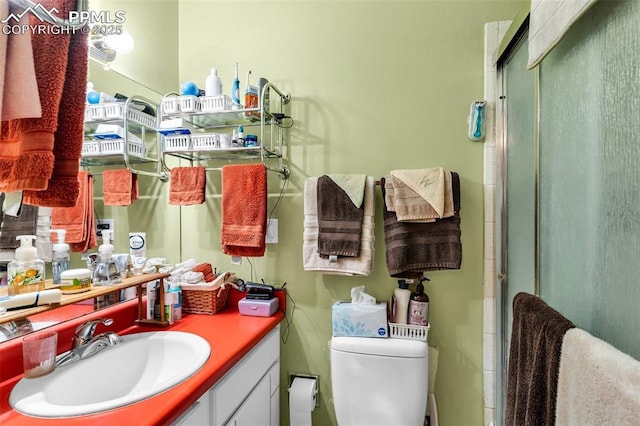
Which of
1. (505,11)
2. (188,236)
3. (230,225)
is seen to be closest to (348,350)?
(230,225)

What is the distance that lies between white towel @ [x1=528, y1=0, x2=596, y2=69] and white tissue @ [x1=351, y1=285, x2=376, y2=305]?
1070mm

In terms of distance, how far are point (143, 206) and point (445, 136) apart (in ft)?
4.84

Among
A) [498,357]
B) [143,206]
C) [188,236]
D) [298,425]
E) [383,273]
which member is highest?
[143,206]

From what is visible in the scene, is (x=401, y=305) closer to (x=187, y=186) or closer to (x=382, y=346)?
(x=382, y=346)

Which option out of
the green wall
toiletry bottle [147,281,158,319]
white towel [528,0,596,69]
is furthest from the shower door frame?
toiletry bottle [147,281,158,319]

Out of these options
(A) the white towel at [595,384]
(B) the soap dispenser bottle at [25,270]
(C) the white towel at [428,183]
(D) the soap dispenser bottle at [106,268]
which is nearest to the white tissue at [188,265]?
(D) the soap dispenser bottle at [106,268]

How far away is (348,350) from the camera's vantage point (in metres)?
1.36

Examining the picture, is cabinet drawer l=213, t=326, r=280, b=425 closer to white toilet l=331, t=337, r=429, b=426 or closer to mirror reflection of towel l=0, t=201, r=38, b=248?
white toilet l=331, t=337, r=429, b=426

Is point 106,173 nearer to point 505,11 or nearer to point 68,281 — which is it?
point 68,281

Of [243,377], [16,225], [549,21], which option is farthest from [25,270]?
[549,21]

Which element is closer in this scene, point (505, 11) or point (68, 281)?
point (68, 281)

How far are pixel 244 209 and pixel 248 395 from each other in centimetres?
79

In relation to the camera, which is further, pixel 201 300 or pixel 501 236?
pixel 201 300

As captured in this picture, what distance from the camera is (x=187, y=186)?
4.93 ft
